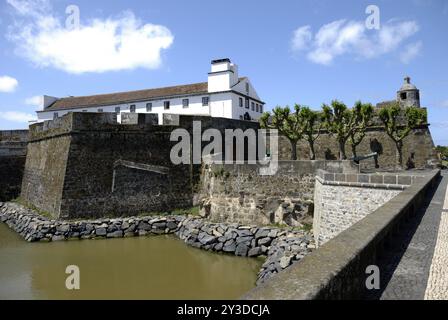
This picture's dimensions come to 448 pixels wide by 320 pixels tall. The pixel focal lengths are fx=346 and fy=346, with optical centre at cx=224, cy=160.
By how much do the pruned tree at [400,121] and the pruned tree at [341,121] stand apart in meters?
2.31

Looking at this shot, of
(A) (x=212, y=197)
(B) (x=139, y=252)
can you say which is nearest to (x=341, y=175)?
(A) (x=212, y=197)

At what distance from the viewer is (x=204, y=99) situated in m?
33.4

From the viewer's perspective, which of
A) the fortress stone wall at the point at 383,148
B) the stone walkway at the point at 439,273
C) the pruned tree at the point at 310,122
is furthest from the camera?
the pruned tree at the point at 310,122

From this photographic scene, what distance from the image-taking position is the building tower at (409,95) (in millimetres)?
26812

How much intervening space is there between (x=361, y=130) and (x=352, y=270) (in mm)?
23520

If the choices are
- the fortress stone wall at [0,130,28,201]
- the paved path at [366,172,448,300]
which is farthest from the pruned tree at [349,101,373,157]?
the fortress stone wall at [0,130,28,201]

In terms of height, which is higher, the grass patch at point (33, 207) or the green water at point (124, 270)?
the grass patch at point (33, 207)

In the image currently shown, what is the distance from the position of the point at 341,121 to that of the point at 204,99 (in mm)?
13412

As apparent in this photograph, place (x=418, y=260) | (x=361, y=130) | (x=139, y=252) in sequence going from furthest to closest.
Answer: (x=361, y=130) < (x=139, y=252) < (x=418, y=260)

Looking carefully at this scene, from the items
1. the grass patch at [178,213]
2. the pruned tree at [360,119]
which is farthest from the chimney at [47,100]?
the pruned tree at [360,119]

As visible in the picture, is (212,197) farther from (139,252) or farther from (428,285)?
(428,285)

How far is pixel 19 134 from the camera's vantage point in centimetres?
2705

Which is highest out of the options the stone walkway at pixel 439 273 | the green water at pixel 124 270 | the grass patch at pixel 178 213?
the stone walkway at pixel 439 273

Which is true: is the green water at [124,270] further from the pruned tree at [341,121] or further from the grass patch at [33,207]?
the pruned tree at [341,121]
